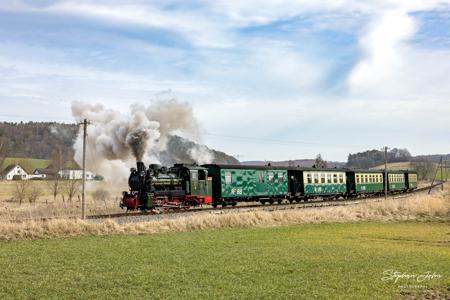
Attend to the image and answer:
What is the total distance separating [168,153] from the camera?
2576 inches

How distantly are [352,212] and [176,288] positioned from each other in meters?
25.1

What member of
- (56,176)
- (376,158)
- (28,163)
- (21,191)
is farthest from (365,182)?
(376,158)

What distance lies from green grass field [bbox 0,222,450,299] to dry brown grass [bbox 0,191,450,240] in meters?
1.32

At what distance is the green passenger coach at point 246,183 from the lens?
36031 millimetres

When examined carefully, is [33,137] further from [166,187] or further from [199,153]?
[166,187]

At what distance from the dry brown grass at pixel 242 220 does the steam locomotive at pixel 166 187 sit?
4412mm

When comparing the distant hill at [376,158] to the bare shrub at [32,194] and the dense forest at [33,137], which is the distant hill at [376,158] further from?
the bare shrub at [32,194]

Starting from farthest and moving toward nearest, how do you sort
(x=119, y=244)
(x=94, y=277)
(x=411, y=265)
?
1. (x=119, y=244)
2. (x=411, y=265)
3. (x=94, y=277)

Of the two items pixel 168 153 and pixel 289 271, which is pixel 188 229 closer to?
pixel 289 271

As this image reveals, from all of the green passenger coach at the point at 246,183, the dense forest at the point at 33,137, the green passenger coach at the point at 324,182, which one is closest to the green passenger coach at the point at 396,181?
the green passenger coach at the point at 324,182

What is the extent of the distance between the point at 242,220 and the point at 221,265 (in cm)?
1268

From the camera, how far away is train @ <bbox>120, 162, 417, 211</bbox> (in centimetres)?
2998

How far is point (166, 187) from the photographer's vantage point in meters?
31.1

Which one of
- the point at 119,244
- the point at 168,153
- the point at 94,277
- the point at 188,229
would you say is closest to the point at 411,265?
the point at 94,277
